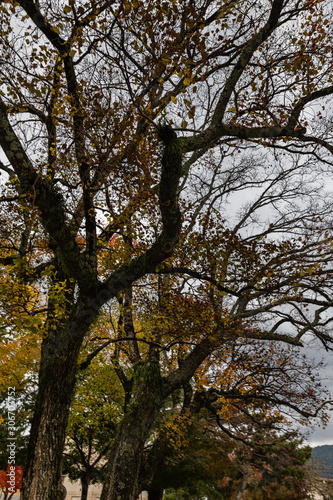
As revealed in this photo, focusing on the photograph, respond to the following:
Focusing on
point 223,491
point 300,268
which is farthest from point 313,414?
point 223,491

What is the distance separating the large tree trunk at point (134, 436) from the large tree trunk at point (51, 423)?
9.60ft

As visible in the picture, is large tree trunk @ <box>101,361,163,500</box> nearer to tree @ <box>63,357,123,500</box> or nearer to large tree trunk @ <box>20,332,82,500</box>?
large tree trunk @ <box>20,332,82,500</box>

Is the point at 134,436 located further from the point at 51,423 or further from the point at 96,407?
the point at 96,407

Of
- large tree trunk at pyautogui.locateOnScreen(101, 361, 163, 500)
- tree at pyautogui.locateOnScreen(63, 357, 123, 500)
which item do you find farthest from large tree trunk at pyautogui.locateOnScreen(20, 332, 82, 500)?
tree at pyautogui.locateOnScreen(63, 357, 123, 500)

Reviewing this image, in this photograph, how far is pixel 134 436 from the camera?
27.6 ft

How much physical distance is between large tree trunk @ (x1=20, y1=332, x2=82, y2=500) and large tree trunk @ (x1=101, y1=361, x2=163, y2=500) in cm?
293

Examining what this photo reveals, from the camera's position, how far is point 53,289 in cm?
704

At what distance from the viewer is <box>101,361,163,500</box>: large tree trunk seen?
311 inches

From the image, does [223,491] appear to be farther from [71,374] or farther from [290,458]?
[71,374]

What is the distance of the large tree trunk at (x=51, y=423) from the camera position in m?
5.20

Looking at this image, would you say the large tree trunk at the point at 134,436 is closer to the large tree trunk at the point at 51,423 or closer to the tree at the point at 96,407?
the large tree trunk at the point at 51,423

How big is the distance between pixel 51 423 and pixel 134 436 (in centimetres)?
365

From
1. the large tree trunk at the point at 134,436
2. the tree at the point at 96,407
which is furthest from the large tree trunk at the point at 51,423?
the tree at the point at 96,407

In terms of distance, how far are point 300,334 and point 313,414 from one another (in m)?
2.36
